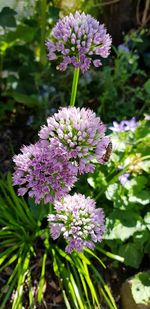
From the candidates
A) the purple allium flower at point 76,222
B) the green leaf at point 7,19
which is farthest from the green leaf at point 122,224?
the green leaf at point 7,19

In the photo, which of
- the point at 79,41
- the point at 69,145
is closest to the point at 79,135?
the point at 69,145

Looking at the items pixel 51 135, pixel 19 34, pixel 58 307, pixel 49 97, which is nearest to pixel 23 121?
pixel 49 97

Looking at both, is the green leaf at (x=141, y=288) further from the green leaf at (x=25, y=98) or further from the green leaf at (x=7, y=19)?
the green leaf at (x=7, y=19)

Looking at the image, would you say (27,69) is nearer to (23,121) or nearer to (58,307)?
(23,121)

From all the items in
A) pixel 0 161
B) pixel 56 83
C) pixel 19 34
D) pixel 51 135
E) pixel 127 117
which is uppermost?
pixel 19 34

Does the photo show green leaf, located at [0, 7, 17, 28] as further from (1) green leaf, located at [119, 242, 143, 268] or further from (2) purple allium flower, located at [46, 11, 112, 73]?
(1) green leaf, located at [119, 242, 143, 268]

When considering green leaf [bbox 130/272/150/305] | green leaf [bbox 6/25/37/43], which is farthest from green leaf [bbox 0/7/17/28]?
green leaf [bbox 130/272/150/305]
